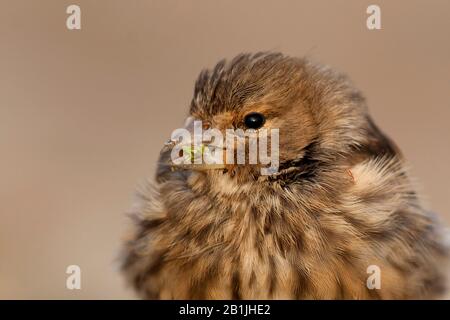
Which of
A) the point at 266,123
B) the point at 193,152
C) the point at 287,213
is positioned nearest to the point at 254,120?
the point at 266,123

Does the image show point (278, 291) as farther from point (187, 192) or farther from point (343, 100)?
point (343, 100)

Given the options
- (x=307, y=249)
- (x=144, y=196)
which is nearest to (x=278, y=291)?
(x=307, y=249)

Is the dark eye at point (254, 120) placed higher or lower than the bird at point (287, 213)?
higher

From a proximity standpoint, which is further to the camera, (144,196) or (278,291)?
(144,196)

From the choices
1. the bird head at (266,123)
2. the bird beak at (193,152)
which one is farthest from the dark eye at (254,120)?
the bird beak at (193,152)

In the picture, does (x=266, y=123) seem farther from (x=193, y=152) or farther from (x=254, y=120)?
(x=193, y=152)

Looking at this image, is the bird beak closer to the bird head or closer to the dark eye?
the bird head

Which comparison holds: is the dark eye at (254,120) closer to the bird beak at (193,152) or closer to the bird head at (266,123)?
the bird head at (266,123)
